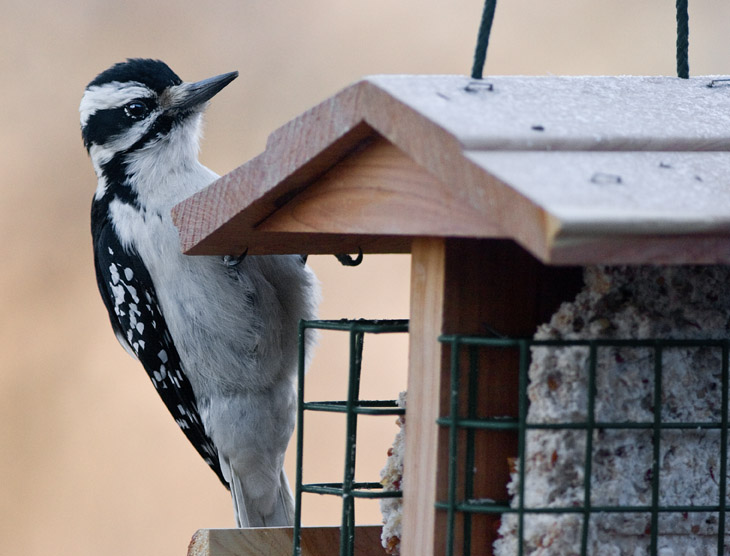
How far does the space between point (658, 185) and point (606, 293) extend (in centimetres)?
35

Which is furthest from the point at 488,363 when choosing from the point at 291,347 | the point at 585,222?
the point at 291,347

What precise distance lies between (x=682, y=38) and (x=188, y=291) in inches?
65.3

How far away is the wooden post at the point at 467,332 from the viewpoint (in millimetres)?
2002

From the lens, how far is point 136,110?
3.58 m

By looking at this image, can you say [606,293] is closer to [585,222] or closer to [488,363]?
[488,363]

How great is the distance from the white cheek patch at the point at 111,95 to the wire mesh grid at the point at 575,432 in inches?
75.6

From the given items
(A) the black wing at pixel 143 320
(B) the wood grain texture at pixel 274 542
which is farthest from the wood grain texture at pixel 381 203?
(A) the black wing at pixel 143 320

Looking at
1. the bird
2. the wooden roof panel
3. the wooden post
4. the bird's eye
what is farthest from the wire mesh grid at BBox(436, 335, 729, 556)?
the bird's eye

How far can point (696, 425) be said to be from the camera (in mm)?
1993

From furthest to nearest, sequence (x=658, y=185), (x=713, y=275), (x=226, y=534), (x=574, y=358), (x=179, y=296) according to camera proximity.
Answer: (x=179, y=296) → (x=226, y=534) → (x=713, y=275) → (x=574, y=358) → (x=658, y=185)

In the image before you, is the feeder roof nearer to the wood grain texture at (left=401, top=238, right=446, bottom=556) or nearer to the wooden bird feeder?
the wooden bird feeder

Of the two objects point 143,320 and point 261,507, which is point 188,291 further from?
point 261,507

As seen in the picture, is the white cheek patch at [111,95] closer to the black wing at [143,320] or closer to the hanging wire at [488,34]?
the black wing at [143,320]

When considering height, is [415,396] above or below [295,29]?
below
